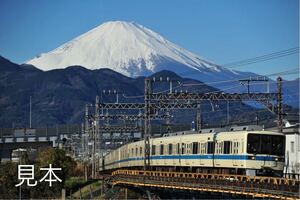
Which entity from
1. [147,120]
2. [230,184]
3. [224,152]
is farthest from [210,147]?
[147,120]

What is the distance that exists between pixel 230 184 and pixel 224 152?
20.4 ft

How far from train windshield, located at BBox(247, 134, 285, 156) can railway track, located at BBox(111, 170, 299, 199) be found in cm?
188

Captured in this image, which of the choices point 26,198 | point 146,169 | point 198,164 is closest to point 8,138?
point 26,198

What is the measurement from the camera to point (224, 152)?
45.1 meters

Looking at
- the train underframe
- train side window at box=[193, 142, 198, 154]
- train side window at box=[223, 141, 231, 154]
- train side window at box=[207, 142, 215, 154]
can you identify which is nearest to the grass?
the train underframe

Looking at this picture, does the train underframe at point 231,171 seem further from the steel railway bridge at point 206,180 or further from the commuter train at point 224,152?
the steel railway bridge at point 206,180

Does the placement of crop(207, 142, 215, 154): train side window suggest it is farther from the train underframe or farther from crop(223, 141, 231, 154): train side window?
crop(223, 141, 231, 154): train side window

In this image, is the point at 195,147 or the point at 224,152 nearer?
the point at 224,152

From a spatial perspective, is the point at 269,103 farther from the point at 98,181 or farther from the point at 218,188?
the point at 98,181

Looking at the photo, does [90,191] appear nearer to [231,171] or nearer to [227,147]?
[231,171]

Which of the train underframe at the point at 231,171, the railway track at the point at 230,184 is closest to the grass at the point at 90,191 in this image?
the railway track at the point at 230,184

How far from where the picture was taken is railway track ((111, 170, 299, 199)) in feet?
110

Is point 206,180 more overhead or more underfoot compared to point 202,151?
more underfoot

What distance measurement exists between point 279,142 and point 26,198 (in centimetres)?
3018
